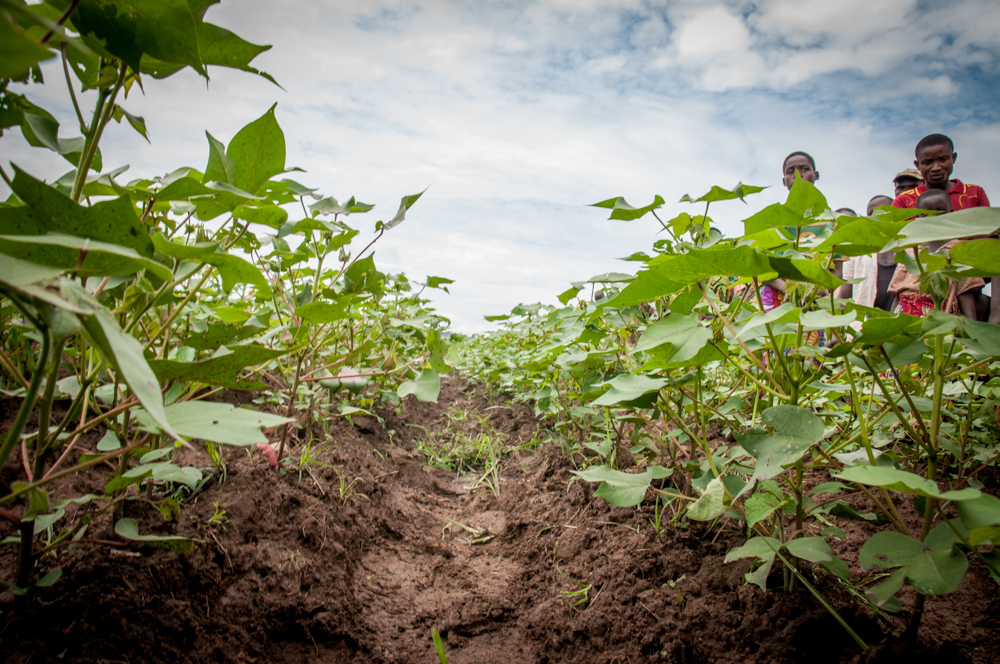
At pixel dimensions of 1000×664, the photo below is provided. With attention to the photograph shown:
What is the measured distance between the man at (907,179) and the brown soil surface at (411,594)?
13.7 feet

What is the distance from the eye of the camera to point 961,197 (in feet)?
10.5

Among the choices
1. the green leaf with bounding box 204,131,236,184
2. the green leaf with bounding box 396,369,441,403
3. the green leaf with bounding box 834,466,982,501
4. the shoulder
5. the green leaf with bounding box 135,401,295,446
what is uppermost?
the shoulder

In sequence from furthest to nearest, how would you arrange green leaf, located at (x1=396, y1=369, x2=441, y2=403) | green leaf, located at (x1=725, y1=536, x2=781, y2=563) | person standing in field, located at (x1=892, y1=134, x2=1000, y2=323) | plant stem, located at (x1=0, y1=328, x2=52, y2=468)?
1. person standing in field, located at (x1=892, y1=134, x2=1000, y2=323)
2. green leaf, located at (x1=396, y1=369, x2=441, y2=403)
3. green leaf, located at (x1=725, y1=536, x2=781, y2=563)
4. plant stem, located at (x1=0, y1=328, x2=52, y2=468)

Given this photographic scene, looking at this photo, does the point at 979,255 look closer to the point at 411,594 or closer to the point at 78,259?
the point at 78,259

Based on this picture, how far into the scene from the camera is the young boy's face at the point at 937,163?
336 centimetres

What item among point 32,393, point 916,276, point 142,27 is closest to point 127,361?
point 32,393

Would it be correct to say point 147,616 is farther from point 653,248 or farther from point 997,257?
point 997,257

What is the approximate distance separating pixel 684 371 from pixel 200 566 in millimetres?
1453

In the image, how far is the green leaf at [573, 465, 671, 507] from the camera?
3.77ft

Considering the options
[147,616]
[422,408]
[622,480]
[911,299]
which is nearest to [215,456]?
[147,616]

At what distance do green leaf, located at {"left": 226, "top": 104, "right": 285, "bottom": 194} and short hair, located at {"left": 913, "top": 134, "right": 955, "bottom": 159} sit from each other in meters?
4.28

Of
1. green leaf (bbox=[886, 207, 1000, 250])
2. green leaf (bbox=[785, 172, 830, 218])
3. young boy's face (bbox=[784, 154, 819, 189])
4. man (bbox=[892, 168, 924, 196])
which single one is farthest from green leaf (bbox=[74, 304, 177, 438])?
man (bbox=[892, 168, 924, 196])

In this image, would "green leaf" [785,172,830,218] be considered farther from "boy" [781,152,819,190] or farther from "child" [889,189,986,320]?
"boy" [781,152,819,190]

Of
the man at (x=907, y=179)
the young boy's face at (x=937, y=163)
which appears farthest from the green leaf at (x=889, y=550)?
the man at (x=907, y=179)
